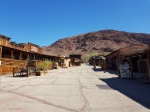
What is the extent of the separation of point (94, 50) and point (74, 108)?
526ft

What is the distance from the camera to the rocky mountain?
17275 cm

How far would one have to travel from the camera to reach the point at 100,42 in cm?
18025

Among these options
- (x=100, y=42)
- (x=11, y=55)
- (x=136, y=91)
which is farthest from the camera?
(x=100, y=42)

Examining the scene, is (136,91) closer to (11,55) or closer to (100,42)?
(11,55)

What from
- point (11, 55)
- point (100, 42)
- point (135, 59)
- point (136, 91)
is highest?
point (100, 42)

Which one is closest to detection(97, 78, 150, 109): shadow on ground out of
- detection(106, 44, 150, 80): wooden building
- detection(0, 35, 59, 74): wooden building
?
detection(106, 44, 150, 80): wooden building

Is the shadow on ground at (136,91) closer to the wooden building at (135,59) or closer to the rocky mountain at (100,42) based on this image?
the wooden building at (135,59)

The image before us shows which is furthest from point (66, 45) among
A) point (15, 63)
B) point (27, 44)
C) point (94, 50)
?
point (15, 63)

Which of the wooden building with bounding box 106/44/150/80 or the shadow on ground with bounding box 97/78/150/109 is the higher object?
the wooden building with bounding box 106/44/150/80

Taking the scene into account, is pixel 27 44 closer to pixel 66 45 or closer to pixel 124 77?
pixel 124 77

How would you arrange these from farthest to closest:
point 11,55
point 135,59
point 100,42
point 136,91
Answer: point 100,42 → point 135,59 → point 11,55 → point 136,91

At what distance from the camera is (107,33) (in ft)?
641

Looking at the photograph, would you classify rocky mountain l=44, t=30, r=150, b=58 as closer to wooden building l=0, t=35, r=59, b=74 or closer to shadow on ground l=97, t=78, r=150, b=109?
wooden building l=0, t=35, r=59, b=74

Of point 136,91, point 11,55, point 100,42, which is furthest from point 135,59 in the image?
point 100,42
